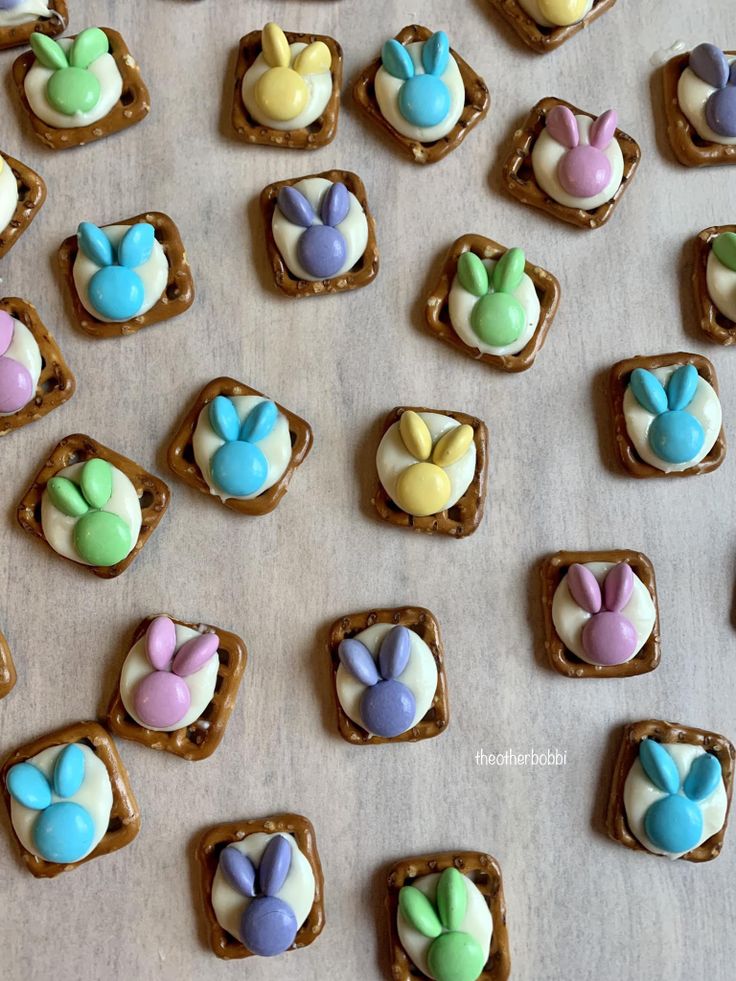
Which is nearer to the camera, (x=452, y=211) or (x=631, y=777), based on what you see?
(x=631, y=777)

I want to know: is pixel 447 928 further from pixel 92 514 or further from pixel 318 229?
pixel 318 229

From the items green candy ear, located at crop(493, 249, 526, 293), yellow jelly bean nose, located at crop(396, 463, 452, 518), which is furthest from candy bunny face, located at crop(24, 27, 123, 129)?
yellow jelly bean nose, located at crop(396, 463, 452, 518)

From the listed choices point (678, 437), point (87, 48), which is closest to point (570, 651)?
point (678, 437)

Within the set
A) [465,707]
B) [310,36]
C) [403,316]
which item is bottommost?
[465,707]

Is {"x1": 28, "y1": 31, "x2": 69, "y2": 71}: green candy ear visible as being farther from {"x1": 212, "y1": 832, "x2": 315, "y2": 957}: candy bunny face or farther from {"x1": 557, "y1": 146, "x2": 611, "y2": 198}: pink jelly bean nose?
{"x1": 212, "y1": 832, "x2": 315, "y2": 957}: candy bunny face

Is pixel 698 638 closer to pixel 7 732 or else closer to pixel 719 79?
pixel 719 79

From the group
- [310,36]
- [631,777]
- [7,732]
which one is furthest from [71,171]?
[631,777]

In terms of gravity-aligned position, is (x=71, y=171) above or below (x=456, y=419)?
above
